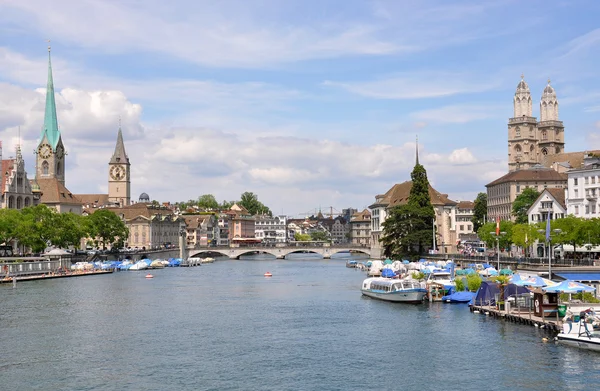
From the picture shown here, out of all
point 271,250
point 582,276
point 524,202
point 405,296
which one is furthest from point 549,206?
point 271,250

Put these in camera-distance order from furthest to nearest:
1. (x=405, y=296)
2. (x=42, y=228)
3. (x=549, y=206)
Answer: (x=42, y=228) → (x=549, y=206) → (x=405, y=296)

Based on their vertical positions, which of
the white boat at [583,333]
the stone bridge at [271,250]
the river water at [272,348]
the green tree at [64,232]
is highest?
the green tree at [64,232]

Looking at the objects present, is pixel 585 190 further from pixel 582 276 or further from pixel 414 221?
pixel 582 276

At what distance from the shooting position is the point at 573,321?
47219 millimetres

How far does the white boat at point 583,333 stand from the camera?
142 feet

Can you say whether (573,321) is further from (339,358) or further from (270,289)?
(270,289)

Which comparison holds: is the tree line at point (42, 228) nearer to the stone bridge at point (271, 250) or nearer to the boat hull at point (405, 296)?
the stone bridge at point (271, 250)

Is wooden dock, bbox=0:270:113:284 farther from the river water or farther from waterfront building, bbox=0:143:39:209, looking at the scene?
waterfront building, bbox=0:143:39:209

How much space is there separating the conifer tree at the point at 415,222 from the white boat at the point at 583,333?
78.2 metres

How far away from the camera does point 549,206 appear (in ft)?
375

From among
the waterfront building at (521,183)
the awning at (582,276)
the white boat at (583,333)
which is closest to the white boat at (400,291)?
the awning at (582,276)

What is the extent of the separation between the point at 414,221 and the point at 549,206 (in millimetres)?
20306

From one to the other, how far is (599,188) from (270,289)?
4472 centimetres

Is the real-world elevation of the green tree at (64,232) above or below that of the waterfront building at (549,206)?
below
